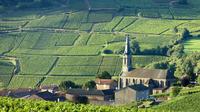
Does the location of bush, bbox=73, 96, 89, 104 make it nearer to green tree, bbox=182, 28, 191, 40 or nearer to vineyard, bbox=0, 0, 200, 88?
vineyard, bbox=0, 0, 200, 88

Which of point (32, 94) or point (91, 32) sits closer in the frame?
point (32, 94)

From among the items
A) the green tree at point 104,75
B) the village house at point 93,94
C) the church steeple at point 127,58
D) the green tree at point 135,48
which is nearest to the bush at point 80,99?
the village house at point 93,94

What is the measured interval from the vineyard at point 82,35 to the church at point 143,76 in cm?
766

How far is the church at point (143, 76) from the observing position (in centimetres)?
9794

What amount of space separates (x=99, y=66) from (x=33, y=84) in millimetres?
11421

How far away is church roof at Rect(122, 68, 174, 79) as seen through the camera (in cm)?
9831

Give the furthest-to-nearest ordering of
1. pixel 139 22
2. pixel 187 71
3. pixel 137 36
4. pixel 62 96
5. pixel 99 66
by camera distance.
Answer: pixel 139 22, pixel 137 36, pixel 99 66, pixel 187 71, pixel 62 96

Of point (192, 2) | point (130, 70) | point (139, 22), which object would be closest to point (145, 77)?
point (130, 70)

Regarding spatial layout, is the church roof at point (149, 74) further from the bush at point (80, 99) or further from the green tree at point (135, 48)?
the bush at point (80, 99)

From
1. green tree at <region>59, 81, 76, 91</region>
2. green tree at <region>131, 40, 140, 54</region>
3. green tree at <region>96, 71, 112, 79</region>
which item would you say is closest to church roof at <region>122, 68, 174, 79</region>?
green tree at <region>96, 71, 112, 79</region>

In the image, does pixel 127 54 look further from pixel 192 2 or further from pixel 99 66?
pixel 192 2

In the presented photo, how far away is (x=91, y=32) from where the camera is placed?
453 feet

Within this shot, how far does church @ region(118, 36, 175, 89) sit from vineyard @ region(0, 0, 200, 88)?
766 cm

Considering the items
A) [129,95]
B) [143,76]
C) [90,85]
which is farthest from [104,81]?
[129,95]
